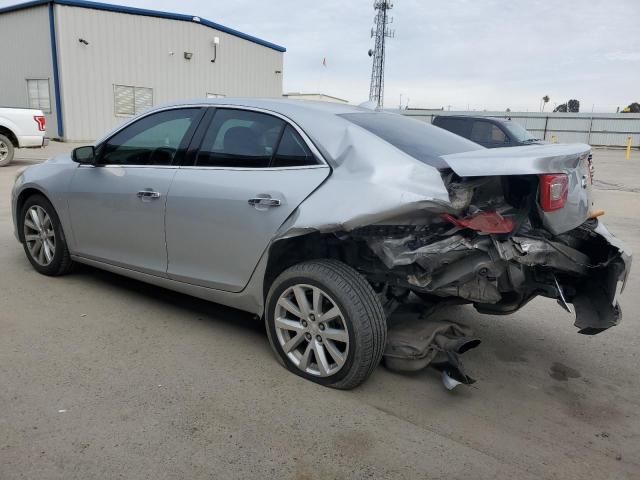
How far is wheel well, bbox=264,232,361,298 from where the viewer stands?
3166mm

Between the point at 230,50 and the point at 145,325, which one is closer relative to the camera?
the point at 145,325

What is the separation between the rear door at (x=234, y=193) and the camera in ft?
10.2

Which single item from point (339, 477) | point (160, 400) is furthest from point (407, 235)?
point (160, 400)

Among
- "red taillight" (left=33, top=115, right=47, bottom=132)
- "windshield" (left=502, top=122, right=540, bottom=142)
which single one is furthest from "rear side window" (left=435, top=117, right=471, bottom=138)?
"red taillight" (left=33, top=115, right=47, bottom=132)

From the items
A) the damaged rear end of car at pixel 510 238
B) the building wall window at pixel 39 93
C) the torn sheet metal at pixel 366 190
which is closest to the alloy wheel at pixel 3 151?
the building wall window at pixel 39 93

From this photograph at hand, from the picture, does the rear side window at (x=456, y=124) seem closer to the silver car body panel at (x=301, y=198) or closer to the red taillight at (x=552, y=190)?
the silver car body panel at (x=301, y=198)

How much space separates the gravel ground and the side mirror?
1.11 m

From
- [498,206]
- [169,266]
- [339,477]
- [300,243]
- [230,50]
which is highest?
[230,50]

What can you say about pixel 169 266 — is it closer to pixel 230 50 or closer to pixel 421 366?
pixel 421 366

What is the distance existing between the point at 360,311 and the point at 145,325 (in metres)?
1.79

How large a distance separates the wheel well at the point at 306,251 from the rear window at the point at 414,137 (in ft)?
2.12

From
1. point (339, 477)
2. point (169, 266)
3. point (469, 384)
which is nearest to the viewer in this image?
point (339, 477)

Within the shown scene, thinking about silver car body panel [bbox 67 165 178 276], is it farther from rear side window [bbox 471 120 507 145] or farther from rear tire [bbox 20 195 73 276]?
rear side window [bbox 471 120 507 145]

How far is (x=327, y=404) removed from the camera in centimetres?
292
